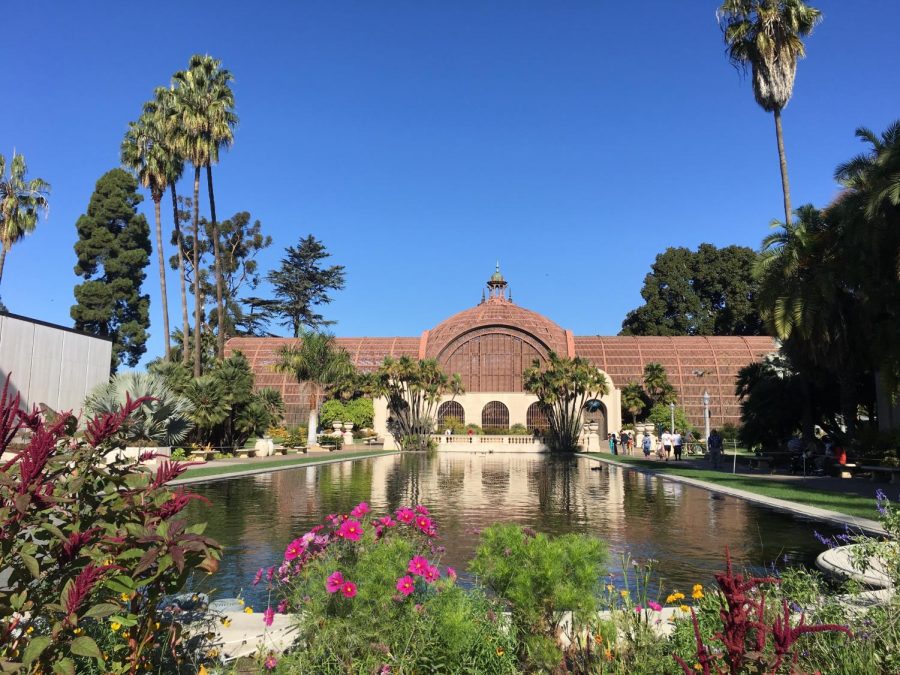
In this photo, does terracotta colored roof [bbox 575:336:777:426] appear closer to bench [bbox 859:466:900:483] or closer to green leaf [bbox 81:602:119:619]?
bench [bbox 859:466:900:483]

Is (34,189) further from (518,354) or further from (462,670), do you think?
(462,670)

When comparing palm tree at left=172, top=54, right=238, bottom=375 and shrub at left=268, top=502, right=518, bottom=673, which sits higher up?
palm tree at left=172, top=54, right=238, bottom=375

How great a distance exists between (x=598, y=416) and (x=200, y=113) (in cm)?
3850

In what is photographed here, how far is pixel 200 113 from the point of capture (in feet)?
109

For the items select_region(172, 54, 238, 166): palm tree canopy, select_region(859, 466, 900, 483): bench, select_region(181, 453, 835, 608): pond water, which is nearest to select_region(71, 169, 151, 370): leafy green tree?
select_region(172, 54, 238, 166): palm tree canopy

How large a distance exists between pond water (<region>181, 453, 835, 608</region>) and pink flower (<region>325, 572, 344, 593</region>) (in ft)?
9.67

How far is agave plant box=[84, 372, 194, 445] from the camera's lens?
930 inches

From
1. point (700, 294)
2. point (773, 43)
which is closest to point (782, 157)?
point (773, 43)

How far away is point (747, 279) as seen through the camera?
73.4 m

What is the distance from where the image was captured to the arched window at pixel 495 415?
5297 centimetres

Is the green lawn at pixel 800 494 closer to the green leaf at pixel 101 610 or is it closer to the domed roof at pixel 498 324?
the green leaf at pixel 101 610

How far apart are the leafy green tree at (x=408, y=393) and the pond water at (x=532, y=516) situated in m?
22.7

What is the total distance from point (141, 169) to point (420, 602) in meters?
38.2

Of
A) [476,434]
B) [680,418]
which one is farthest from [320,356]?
[680,418]
